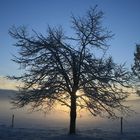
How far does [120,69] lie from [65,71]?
409cm

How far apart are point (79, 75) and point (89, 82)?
0.91 metres

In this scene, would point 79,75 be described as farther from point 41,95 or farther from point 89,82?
point 41,95

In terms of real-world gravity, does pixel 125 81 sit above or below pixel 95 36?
below

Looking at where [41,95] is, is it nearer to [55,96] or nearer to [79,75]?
[55,96]

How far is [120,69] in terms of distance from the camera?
2744 cm

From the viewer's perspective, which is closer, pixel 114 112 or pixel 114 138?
pixel 114 138

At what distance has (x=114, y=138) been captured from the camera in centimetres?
2573

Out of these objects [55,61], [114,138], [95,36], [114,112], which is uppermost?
[95,36]

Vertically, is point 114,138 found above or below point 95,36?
below

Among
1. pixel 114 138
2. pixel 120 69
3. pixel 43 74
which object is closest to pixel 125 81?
pixel 120 69

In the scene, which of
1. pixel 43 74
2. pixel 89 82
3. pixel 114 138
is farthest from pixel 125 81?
pixel 43 74

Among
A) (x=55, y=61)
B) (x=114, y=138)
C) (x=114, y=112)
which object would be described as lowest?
(x=114, y=138)

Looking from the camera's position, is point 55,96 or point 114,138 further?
point 55,96

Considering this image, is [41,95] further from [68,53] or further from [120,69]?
[120,69]
